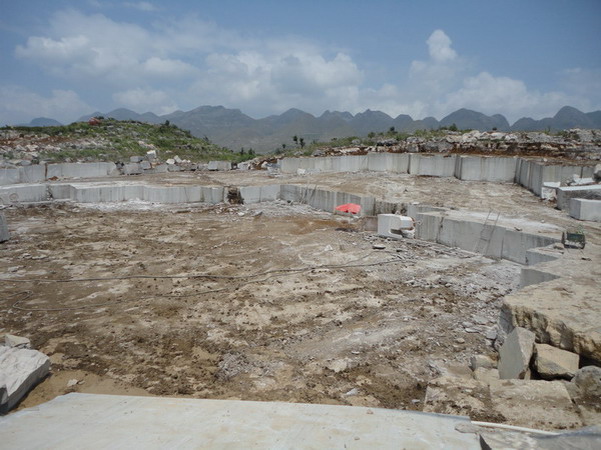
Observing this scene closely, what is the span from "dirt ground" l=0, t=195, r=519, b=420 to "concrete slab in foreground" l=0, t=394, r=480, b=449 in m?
1.13

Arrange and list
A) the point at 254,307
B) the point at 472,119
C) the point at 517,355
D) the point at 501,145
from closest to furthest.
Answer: the point at 517,355 < the point at 254,307 < the point at 501,145 < the point at 472,119

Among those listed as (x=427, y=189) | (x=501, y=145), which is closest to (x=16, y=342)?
(x=427, y=189)

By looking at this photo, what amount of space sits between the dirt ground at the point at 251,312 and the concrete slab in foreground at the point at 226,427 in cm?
113

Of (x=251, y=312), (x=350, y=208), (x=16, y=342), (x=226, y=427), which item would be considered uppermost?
(x=350, y=208)

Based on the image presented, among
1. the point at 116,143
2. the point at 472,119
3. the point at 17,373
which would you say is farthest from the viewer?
the point at 472,119

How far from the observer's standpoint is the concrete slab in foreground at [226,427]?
2650 millimetres

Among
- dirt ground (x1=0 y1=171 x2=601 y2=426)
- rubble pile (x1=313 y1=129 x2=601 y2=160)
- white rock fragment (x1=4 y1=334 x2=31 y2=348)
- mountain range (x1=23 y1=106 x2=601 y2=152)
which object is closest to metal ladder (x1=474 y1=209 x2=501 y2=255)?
dirt ground (x1=0 y1=171 x2=601 y2=426)

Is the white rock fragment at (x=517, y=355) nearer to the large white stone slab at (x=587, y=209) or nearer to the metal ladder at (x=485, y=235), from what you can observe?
the metal ladder at (x=485, y=235)

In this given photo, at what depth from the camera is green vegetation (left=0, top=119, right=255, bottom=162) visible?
2742cm

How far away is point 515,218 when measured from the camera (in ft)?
33.3

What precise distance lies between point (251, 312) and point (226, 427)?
3772mm

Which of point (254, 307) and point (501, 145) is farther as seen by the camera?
point (501, 145)

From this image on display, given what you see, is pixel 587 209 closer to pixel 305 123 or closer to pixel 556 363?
pixel 556 363

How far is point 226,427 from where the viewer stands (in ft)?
9.83
